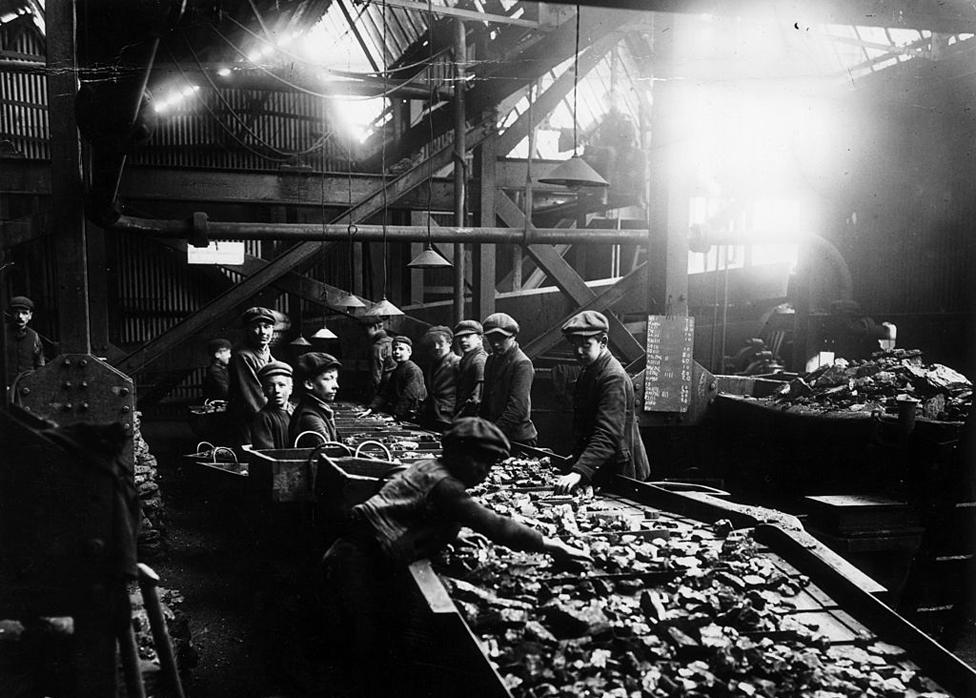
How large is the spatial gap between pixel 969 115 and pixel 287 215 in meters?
10.4

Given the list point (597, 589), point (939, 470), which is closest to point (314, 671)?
point (597, 589)

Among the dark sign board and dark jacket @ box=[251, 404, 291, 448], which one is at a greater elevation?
the dark sign board

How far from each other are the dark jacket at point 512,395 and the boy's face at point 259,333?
246 cm

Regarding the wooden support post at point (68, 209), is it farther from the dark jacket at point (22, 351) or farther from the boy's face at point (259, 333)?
the dark jacket at point (22, 351)

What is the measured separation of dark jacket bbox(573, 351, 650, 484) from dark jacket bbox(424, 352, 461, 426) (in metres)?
2.75

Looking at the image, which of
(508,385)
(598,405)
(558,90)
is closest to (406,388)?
(508,385)

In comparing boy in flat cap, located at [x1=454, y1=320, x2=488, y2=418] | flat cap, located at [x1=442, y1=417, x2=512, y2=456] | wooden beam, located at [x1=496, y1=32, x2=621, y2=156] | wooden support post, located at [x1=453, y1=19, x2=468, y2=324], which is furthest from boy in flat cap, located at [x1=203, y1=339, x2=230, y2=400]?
flat cap, located at [x1=442, y1=417, x2=512, y2=456]

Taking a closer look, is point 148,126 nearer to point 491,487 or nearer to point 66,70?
point 66,70

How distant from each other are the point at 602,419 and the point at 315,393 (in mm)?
2371

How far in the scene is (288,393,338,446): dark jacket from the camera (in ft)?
20.9

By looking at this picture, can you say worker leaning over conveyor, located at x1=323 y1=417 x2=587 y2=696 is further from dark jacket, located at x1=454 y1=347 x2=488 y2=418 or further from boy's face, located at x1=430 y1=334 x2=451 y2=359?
boy's face, located at x1=430 y1=334 x2=451 y2=359

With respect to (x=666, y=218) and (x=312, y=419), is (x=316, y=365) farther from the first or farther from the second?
(x=666, y=218)

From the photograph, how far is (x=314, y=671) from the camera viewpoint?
505cm

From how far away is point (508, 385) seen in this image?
7.31 meters
